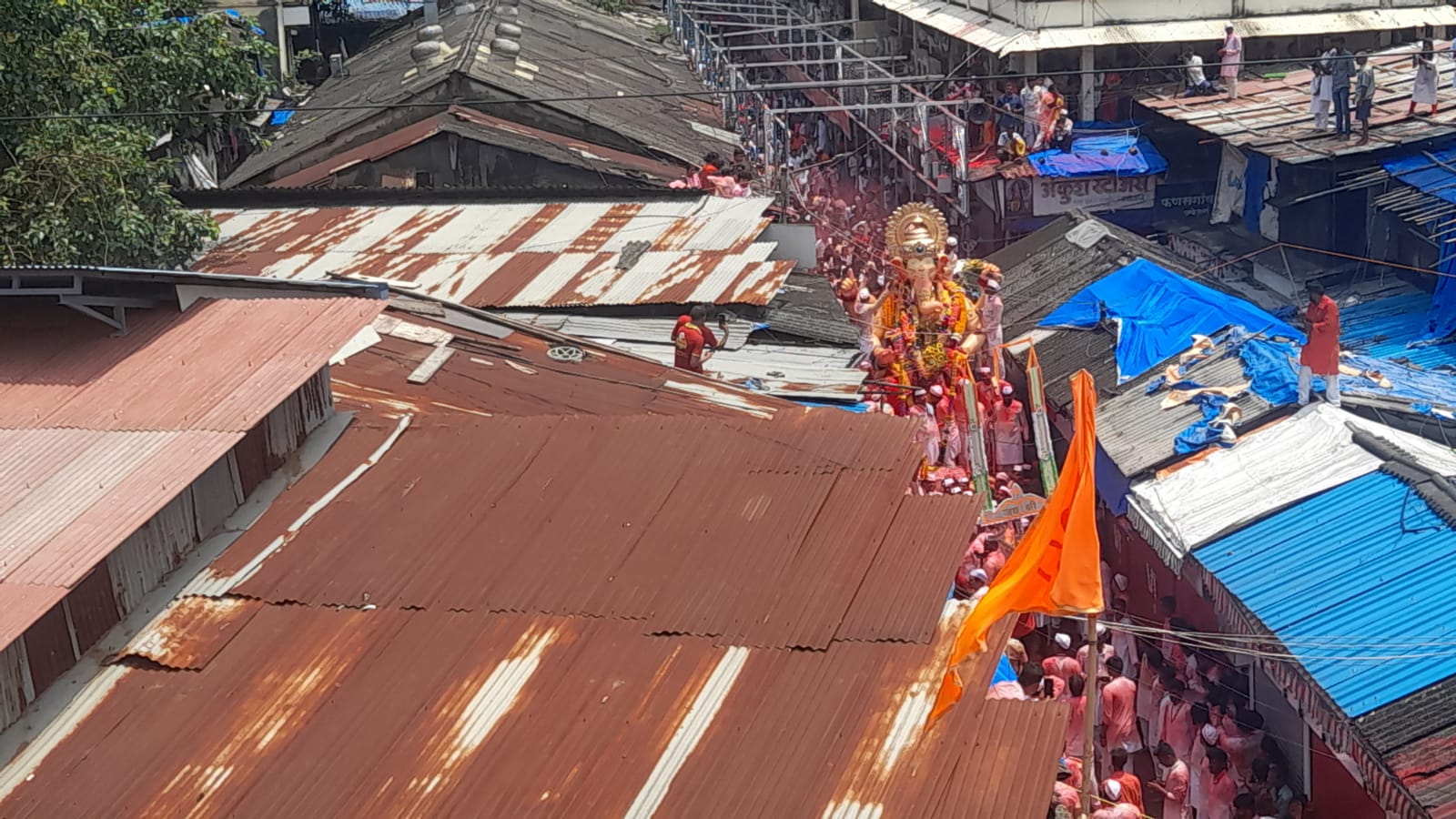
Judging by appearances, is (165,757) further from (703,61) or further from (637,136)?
(703,61)

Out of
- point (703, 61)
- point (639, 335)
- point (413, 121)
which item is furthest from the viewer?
point (703, 61)

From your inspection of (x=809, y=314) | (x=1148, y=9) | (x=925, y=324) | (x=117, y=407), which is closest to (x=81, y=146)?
(x=809, y=314)

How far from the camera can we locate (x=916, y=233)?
19.4 m

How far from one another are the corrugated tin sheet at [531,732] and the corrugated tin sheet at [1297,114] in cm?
1746

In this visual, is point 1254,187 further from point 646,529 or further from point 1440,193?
point 646,529

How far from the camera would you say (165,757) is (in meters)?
7.27

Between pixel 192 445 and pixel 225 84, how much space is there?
13208 millimetres

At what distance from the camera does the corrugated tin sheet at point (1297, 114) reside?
22797mm

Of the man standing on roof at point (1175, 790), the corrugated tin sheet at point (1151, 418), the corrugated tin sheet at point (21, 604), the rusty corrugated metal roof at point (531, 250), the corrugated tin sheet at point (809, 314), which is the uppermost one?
the corrugated tin sheet at point (21, 604)

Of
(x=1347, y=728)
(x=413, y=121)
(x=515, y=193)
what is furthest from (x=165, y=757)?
(x=413, y=121)

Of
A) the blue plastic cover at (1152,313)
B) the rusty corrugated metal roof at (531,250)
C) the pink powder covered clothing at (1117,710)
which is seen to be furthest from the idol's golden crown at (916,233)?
the pink powder covered clothing at (1117,710)

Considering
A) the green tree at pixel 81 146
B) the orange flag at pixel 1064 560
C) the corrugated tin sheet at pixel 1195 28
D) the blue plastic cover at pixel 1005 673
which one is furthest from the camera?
the corrugated tin sheet at pixel 1195 28

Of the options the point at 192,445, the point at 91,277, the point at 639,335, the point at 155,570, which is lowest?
the point at 639,335

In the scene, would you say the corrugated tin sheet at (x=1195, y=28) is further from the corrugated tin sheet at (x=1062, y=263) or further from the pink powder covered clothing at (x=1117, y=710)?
the pink powder covered clothing at (x=1117, y=710)
